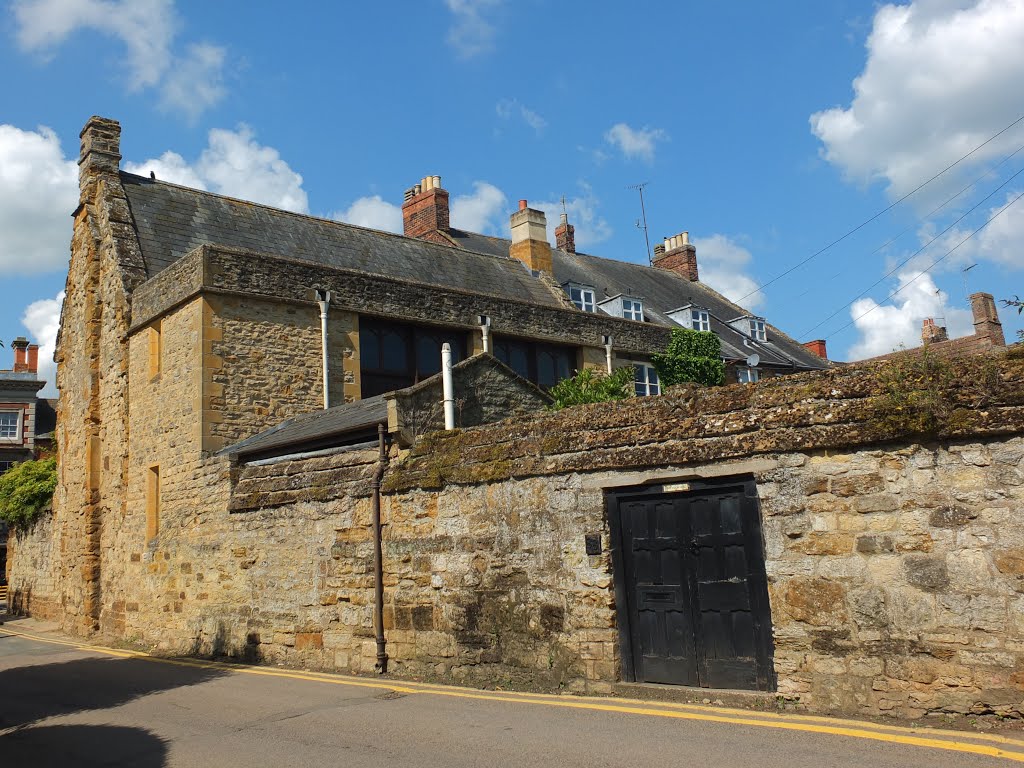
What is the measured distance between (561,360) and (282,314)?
323 inches

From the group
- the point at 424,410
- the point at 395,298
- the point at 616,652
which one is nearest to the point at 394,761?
the point at 616,652

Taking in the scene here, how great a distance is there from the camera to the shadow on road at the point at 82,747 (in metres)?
7.19

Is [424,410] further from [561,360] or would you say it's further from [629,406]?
[561,360]

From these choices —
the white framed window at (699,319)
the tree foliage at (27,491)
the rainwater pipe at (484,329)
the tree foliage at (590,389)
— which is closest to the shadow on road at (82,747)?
the tree foliage at (590,389)

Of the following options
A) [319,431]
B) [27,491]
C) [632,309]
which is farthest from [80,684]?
[632,309]

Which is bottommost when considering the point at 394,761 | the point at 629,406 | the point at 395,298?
the point at 394,761

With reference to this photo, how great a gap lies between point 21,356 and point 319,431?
46.5 m

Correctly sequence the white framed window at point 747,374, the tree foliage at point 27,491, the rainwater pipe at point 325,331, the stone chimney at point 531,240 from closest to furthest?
the rainwater pipe at point 325,331 → the tree foliage at point 27,491 → the stone chimney at point 531,240 → the white framed window at point 747,374

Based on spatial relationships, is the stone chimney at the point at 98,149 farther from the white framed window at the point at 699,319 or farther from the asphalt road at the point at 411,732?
the white framed window at the point at 699,319

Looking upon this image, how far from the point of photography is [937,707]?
6664 millimetres

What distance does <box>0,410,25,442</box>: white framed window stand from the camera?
49688 mm

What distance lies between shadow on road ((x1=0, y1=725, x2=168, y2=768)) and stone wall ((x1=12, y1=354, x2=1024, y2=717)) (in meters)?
3.51

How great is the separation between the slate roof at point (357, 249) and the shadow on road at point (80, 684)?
9.30m

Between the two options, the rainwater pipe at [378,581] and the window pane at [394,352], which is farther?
the window pane at [394,352]
